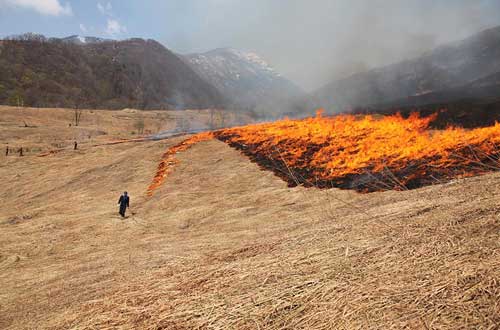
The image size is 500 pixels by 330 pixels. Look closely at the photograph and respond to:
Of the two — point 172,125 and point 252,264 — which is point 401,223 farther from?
point 172,125

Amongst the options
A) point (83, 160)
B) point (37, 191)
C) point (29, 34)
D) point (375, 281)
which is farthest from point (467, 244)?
point (29, 34)

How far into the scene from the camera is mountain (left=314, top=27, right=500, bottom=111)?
5391 cm

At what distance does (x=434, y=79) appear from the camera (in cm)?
6881

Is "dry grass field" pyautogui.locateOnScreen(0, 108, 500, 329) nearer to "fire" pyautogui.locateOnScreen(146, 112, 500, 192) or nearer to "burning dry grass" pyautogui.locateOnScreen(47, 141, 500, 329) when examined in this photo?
"burning dry grass" pyautogui.locateOnScreen(47, 141, 500, 329)

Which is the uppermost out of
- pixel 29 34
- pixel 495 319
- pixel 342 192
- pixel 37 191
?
pixel 29 34

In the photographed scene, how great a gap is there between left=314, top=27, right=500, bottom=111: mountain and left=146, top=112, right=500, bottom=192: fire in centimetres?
2494

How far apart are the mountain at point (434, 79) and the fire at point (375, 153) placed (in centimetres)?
2494

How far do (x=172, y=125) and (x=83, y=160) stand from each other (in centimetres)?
5796

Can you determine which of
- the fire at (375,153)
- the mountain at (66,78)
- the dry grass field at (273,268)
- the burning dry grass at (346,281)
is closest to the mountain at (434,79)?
the fire at (375,153)

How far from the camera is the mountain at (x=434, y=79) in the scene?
53906 mm

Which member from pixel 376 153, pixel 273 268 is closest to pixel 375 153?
pixel 376 153

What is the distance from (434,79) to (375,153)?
56006 mm

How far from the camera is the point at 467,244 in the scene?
543cm

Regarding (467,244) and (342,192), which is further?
(342,192)
